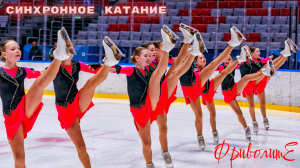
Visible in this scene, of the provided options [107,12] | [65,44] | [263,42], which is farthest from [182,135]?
[107,12]

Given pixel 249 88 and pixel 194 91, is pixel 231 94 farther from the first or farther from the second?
pixel 194 91

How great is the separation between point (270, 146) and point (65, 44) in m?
3.10

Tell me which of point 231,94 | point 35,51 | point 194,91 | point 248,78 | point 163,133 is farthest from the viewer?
point 35,51

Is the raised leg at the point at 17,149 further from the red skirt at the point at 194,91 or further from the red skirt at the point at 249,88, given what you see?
the red skirt at the point at 249,88

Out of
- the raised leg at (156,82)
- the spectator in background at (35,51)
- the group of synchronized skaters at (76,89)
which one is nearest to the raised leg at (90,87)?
the group of synchronized skaters at (76,89)

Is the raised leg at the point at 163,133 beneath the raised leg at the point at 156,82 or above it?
beneath

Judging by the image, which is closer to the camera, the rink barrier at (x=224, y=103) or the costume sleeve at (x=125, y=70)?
the costume sleeve at (x=125, y=70)

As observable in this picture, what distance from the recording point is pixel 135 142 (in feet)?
14.6

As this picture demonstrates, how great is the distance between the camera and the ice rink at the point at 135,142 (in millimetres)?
3555

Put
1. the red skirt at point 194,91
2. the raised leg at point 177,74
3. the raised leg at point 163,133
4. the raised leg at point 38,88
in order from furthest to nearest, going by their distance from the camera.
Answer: the red skirt at point 194,91 < the raised leg at point 163,133 < the raised leg at point 177,74 < the raised leg at point 38,88

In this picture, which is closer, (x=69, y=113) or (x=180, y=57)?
(x=69, y=113)

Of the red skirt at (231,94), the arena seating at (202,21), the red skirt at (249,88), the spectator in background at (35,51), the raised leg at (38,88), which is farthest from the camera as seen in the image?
the spectator in background at (35,51)

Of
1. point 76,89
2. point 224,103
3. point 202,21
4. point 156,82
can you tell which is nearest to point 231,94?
point 156,82

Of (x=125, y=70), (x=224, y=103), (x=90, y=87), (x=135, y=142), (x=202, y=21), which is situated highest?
(x=202, y=21)
